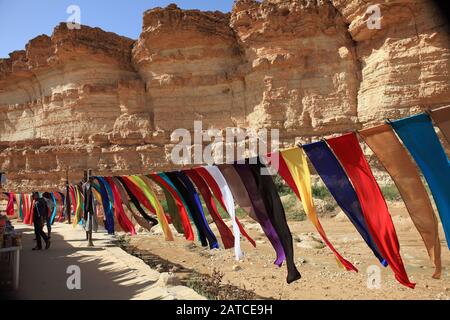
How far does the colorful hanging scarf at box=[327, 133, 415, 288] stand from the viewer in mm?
3111

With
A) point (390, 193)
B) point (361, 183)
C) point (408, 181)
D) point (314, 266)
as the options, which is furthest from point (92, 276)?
point (390, 193)

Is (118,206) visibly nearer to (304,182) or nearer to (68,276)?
(68,276)

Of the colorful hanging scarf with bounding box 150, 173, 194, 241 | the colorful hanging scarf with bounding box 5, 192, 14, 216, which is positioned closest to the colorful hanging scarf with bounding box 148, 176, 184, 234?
the colorful hanging scarf with bounding box 150, 173, 194, 241

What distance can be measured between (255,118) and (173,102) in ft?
21.0

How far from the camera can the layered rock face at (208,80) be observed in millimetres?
17766

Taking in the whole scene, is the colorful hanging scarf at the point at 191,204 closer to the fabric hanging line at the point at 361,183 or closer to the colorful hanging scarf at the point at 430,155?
the fabric hanging line at the point at 361,183

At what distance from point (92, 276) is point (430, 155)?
198 inches

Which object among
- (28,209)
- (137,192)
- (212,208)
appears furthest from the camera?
(28,209)

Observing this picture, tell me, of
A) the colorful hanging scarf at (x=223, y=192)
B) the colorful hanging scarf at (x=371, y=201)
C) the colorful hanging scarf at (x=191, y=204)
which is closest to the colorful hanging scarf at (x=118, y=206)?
the colorful hanging scarf at (x=191, y=204)

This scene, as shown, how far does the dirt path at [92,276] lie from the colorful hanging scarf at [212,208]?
1058mm

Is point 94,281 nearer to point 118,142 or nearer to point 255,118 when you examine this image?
point 255,118

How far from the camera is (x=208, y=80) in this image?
2325 cm

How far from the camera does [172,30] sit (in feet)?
77.8

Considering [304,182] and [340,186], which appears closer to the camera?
[340,186]
